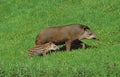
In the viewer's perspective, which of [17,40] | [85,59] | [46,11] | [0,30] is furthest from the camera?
[46,11]

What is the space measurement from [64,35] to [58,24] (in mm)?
4995

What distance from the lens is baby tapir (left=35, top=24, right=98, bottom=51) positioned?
1848cm

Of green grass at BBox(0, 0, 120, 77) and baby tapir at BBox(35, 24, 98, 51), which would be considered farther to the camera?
baby tapir at BBox(35, 24, 98, 51)

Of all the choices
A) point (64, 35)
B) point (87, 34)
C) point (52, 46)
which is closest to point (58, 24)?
point (87, 34)

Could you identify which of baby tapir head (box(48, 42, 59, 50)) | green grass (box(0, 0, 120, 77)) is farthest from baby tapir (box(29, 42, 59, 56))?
green grass (box(0, 0, 120, 77))

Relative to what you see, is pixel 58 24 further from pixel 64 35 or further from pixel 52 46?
pixel 52 46

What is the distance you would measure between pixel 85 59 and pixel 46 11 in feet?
36.7

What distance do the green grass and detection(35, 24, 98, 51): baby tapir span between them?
802 millimetres

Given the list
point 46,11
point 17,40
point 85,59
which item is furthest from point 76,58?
point 46,11

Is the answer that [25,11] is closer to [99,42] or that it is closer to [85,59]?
[99,42]

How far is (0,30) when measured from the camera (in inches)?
940

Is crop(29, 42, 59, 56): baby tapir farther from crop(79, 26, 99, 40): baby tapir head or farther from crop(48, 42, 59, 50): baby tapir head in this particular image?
crop(79, 26, 99, 40): baby tapir head

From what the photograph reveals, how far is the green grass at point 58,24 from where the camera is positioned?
13.2 metres

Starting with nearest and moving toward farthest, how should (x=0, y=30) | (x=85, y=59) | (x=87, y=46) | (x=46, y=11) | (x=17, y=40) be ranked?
(x=85, y=59), (x=87, y=46), (x=17, y=40), (x=0, y=30), (x=46, y=11)
